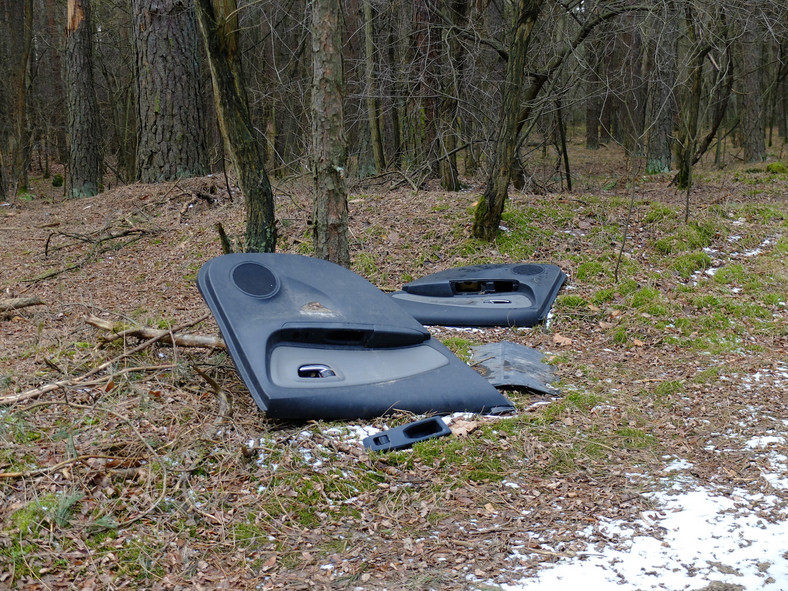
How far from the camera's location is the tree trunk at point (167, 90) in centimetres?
1033

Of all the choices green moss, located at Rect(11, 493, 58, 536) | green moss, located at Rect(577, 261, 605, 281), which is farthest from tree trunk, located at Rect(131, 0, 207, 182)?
green moss, located at Rect(11, 493, 58, 536)

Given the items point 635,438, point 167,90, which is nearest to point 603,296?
point 635,438

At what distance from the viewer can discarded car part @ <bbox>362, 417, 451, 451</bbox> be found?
3748 millimetres

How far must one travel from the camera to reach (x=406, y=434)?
12.7 feet

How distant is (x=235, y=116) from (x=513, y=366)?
11.1 ft

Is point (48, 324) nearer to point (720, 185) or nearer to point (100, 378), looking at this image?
point (100, 378)

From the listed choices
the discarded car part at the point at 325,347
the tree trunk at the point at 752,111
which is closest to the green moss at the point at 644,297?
the discarded car part at the point at 325,347

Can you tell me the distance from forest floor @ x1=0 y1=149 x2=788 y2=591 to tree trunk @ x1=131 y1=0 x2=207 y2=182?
4739 mm

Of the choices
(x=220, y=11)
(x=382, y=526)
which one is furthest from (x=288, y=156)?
(x=382, y=526)

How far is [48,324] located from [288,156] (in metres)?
11.0

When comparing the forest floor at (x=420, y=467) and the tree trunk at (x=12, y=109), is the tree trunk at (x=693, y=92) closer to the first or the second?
the forest floor at (x=420, y=467)

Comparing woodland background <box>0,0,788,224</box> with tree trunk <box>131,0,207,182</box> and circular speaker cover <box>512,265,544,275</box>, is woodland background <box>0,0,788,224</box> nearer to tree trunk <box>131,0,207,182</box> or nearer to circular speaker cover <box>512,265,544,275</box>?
tree trunk <box>131,0,207,182</box>

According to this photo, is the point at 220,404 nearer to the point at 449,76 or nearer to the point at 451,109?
the point at 449,76

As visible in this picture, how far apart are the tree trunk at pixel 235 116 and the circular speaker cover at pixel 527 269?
94.4 inches
